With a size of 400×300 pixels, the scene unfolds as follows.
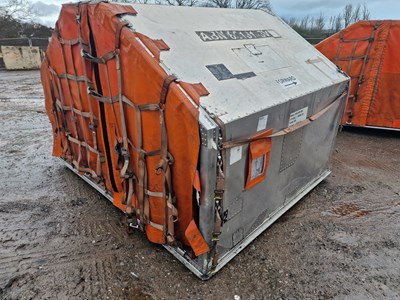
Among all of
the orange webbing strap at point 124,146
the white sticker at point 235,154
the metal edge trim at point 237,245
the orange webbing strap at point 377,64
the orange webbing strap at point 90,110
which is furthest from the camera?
the orange webbing strap at point 377,64

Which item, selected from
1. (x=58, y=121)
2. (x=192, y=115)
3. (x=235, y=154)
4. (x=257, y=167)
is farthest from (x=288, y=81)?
(x=58, y=121)

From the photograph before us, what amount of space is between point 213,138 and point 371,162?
396 centimetres

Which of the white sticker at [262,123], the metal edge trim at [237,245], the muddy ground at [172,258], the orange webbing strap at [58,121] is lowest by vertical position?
the muddy ground at [172,258]

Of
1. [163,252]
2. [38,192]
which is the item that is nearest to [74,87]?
[38,192]

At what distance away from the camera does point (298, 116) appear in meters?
2.87

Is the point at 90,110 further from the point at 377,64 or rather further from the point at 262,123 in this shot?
the point at 377,64

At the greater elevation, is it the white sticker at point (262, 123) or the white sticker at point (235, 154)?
the white sticker at point (262, 123)

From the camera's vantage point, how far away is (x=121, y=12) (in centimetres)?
237

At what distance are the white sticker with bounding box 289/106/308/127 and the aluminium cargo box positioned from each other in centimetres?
2

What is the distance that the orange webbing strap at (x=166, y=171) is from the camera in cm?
211

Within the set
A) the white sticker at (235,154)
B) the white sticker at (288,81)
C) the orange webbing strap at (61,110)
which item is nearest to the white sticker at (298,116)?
the white sticker at (288,81)

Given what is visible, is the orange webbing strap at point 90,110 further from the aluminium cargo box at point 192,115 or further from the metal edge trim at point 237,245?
the metal edge trim at point 237,245

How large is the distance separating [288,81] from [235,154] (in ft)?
3.69

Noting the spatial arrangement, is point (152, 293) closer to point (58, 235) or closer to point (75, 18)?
point (58, 235)
